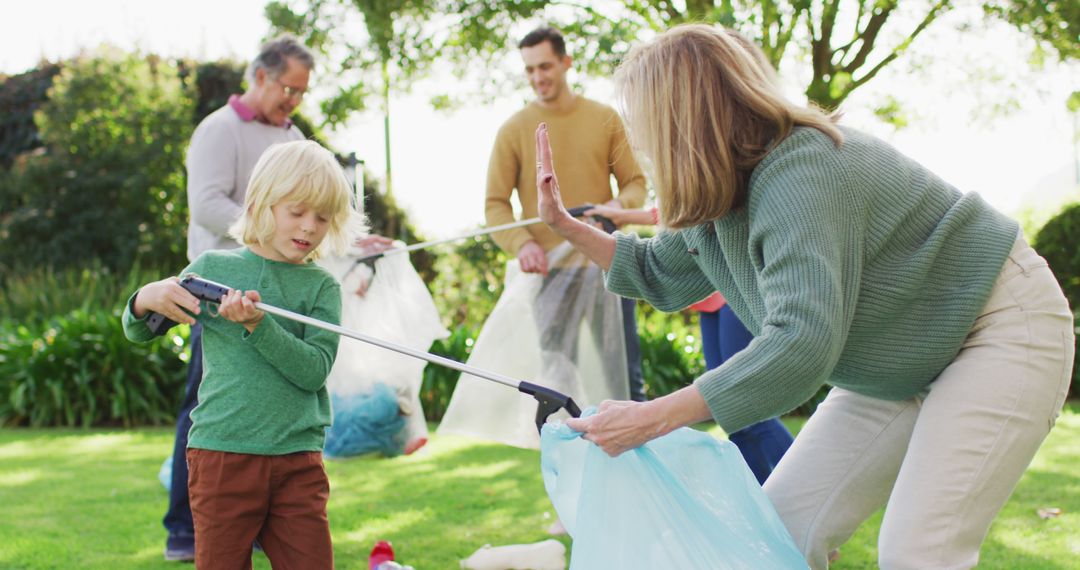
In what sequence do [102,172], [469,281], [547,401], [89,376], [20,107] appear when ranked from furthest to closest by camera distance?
[20,107]
[102,172]
[469,281]
[89,376]
[547,401]

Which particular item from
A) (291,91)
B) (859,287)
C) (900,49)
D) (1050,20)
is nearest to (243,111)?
(291,91)

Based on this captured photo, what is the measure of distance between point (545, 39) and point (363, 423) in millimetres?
1472

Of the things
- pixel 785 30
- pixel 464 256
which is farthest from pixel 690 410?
pixel 785 30

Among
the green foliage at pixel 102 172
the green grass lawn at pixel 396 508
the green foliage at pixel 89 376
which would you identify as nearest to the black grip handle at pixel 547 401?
the green grass lawn at pixel 396 508

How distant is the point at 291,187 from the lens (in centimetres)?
252

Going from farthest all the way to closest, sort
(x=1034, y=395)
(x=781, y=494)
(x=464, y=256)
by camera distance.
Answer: (x=464, y=256)
(x=781, y=494)
(x=1034, y=395)

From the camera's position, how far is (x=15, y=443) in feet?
20.1

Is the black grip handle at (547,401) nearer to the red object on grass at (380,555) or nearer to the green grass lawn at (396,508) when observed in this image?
the red object on grass at (380,555)

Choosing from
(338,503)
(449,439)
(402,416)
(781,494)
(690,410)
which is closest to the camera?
(690,410)

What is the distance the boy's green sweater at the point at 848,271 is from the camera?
1.65 meters

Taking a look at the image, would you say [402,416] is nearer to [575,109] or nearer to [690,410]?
[575,109]

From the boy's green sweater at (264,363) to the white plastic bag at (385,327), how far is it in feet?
3.71

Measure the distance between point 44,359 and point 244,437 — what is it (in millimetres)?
5188

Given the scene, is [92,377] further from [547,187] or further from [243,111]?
[547,187]
